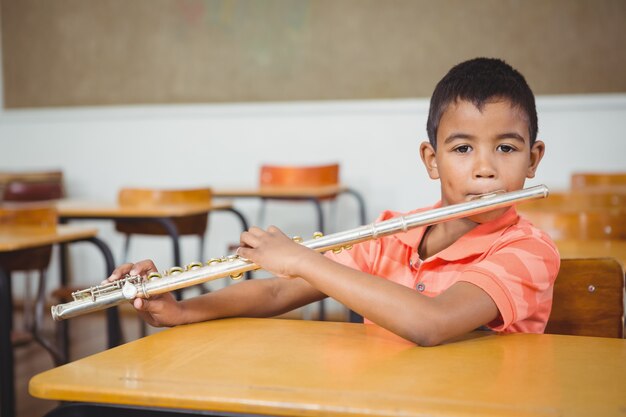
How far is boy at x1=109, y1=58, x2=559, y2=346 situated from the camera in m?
0.92

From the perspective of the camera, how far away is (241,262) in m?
0.99

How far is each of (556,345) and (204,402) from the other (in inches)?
17.3

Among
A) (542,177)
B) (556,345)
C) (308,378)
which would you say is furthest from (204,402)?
(542,177)

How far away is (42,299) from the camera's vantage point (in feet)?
10.3

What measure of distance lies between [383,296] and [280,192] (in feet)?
8.41

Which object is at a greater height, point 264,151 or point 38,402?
point 264,151

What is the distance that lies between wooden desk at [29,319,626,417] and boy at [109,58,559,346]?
2.0 inches

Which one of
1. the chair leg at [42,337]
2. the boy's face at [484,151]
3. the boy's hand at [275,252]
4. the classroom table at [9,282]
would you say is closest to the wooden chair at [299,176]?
the chair leg at [42,337]

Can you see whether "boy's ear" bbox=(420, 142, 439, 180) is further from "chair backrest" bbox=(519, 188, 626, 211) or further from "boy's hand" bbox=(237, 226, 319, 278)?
"chair backrest" bbox=(519, 188, 626, 211)

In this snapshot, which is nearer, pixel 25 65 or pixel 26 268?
A: pixel 26 268

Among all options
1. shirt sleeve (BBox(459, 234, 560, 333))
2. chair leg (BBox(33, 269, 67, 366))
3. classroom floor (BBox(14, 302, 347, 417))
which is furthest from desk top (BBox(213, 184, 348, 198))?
shirt sleeve (BBox(459, 234, 560, 333))

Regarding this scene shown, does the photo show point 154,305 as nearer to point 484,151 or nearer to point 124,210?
point 484,151

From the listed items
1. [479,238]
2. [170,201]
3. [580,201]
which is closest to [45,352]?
[170,201]

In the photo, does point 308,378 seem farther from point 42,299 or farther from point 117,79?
point 117,79
